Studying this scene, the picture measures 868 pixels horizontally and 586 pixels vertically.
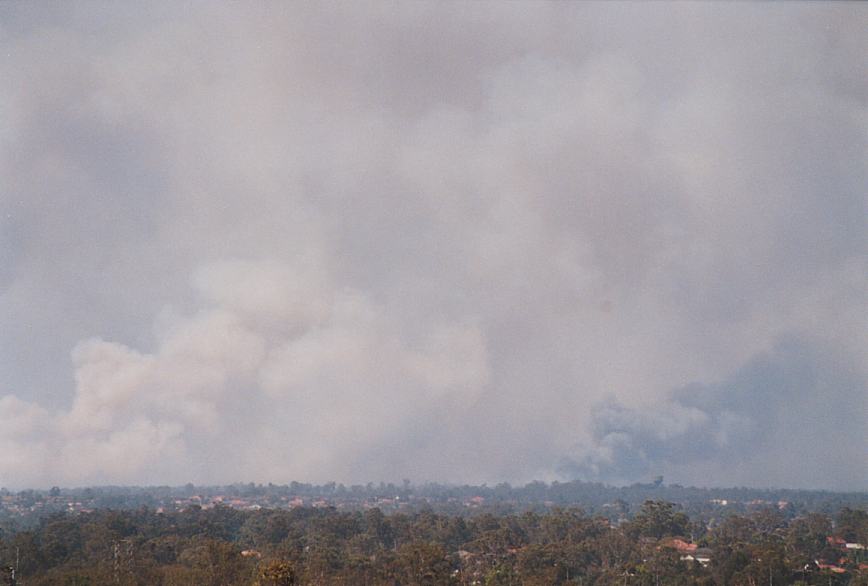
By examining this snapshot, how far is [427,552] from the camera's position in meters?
45.0

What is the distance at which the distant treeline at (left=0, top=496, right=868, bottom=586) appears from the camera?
44.5 metres

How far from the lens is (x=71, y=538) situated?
64.2 metres

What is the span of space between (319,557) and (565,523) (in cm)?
3386

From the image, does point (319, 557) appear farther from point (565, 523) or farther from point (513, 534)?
point (565, 523)

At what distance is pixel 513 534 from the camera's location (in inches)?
2707

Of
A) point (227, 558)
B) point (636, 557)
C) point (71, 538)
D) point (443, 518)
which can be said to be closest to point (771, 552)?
point (636, 557)

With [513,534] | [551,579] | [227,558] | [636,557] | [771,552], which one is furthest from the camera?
[513,534]

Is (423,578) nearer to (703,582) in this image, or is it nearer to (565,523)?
(703,582)

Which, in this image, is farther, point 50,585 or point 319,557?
point 319,557

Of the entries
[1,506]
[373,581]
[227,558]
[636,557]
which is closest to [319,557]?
[373,581]

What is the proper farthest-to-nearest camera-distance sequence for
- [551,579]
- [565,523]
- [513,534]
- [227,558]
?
[565,523]
[513,534]
[551,579]
[227,558]

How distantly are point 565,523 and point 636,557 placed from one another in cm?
1709

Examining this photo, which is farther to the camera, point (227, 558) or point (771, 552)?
point (771, 552)

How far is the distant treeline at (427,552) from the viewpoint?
44531mm
